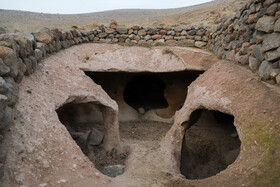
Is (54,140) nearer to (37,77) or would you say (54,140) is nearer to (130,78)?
(37,77)

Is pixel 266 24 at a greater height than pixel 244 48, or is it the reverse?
pixel 266 24

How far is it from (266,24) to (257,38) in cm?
37

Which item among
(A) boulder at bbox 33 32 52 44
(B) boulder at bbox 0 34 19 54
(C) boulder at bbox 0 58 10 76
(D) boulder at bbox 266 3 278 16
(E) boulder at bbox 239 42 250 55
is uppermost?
(D) boulder at bbox 266 3 278 16

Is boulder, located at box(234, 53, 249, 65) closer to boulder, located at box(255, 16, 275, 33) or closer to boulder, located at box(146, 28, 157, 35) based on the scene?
boulder, located at box(255, 16, 275, 33)

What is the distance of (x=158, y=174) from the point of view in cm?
527

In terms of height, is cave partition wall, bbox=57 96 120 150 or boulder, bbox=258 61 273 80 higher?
boulder, bbox=258 61 273 80

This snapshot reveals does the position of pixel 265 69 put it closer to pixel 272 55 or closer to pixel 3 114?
pixel 272 55

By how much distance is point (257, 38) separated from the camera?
5512mm

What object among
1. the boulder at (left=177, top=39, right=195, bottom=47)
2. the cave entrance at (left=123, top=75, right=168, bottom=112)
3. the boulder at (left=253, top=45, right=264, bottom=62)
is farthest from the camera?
the cave entrance at (left=123, top=75, right=168, bottom=112)

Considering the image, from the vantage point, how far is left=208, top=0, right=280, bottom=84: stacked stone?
4.96 m

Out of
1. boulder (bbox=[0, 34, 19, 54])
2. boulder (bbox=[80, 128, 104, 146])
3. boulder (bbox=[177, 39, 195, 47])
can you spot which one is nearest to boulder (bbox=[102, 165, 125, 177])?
boulder (bbox=[80, 128, 104, 146])

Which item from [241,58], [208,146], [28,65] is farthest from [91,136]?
[241,58]

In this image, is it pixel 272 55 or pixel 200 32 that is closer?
pixel 272 55

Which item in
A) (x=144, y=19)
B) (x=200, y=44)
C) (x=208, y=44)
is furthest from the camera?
(x=144, y=19)
